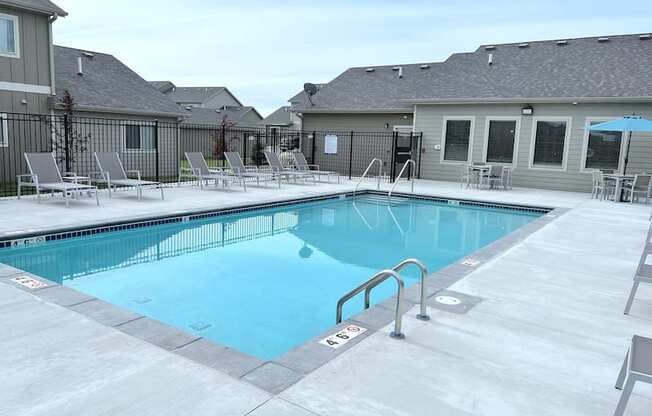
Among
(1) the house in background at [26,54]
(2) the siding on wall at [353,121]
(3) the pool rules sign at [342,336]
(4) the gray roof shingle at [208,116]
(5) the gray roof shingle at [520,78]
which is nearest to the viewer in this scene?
(3) the pool rules sign at [342,336]

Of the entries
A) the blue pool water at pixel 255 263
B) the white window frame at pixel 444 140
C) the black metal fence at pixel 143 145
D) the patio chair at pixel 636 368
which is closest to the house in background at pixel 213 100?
the black metal fence at pixel 143 145

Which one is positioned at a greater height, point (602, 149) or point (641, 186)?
point (602, 149)

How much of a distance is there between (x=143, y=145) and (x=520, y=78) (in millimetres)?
12230

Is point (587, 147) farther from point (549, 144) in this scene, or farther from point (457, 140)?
point (457, 140)

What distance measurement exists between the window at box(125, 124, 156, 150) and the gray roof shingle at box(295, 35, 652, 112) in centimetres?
586

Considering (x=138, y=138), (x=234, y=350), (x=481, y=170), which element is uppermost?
(x=138, y=138)

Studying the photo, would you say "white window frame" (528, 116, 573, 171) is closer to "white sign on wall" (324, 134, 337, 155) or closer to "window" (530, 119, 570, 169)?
"window" (530, 119, 570, 169)

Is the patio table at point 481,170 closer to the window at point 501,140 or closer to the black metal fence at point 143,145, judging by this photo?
the window at point 501,140

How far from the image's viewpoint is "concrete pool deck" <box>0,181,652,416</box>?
2365mm

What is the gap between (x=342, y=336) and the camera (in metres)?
3.23

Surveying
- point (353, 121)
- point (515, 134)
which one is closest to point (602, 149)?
point (515, 134)

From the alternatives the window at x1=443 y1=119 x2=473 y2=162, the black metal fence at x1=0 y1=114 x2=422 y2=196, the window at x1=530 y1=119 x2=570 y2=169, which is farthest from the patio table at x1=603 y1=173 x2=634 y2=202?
the black metal fence at x1=0 y1=114 x2=422 y2=196

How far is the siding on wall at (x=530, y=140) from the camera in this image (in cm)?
1236

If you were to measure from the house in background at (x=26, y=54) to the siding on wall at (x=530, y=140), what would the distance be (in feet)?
35.2
